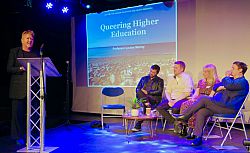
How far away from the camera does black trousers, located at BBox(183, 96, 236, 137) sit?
4186 millimetres

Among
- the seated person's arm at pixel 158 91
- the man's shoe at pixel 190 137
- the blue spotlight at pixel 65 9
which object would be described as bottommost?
the man's shoe at pixel 190 137

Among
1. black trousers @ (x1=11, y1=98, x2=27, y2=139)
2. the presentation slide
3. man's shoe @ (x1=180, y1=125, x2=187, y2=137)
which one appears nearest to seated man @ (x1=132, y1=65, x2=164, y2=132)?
man's shoe @ (x1=180, y1=125, x2=187, y2=137)

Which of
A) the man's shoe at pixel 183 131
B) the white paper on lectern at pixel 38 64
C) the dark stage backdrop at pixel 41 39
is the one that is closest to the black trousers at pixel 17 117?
the white paper on lectern at pixel 38 64

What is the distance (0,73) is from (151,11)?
357 cm

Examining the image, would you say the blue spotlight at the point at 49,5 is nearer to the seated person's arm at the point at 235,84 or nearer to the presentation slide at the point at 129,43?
the presentation slide at the point at 129,43

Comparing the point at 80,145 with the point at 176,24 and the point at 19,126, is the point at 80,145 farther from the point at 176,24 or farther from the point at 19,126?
the point at 176,24

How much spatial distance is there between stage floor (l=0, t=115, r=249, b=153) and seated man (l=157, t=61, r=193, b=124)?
1.49ft

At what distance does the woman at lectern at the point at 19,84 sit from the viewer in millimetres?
4145

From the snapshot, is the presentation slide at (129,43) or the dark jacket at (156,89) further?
the presentation slide at (129,43)

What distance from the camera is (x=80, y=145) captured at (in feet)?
14.0

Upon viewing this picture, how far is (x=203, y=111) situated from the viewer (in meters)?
4.26

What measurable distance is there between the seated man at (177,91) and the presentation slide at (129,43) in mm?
1175

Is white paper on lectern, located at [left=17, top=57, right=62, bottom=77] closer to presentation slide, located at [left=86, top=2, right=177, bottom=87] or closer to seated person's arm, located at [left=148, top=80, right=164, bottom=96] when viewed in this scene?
seated person's arm, located at [left=148, top=80, right=164, bottom=96]

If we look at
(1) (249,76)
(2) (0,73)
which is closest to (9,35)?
(2) (0,73)
